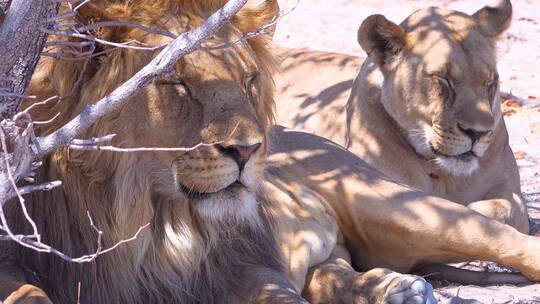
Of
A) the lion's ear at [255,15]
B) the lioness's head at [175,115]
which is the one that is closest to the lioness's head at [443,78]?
the lion's ear at [255,15]

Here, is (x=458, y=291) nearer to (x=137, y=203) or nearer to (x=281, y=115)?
(x=137, y=203)

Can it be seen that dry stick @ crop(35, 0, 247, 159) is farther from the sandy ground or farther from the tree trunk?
the sandy ground

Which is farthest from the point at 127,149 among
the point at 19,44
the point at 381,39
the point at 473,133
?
the point at 381,39

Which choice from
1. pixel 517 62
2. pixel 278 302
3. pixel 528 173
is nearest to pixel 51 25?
pixel 278 302

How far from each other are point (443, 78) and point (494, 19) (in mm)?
540

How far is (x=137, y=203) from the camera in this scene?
10.5 feet

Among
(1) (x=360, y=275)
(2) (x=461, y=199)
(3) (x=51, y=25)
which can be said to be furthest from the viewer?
(2) (x=461, y=199)

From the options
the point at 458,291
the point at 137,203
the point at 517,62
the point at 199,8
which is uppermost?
the point at 199,8

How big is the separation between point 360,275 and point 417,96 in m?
1.29

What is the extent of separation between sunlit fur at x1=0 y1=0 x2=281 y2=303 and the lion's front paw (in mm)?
244

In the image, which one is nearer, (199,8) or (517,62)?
(199,8)

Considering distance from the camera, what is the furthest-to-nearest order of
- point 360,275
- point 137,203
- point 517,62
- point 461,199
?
point 517,62
point 461,199
point 360,275
point 137,203

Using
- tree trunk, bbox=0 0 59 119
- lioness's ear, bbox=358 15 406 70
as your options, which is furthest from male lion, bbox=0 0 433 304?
lioness's ear, bbox=358 15 406 70

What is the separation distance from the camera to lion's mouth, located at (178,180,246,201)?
9.89ft
